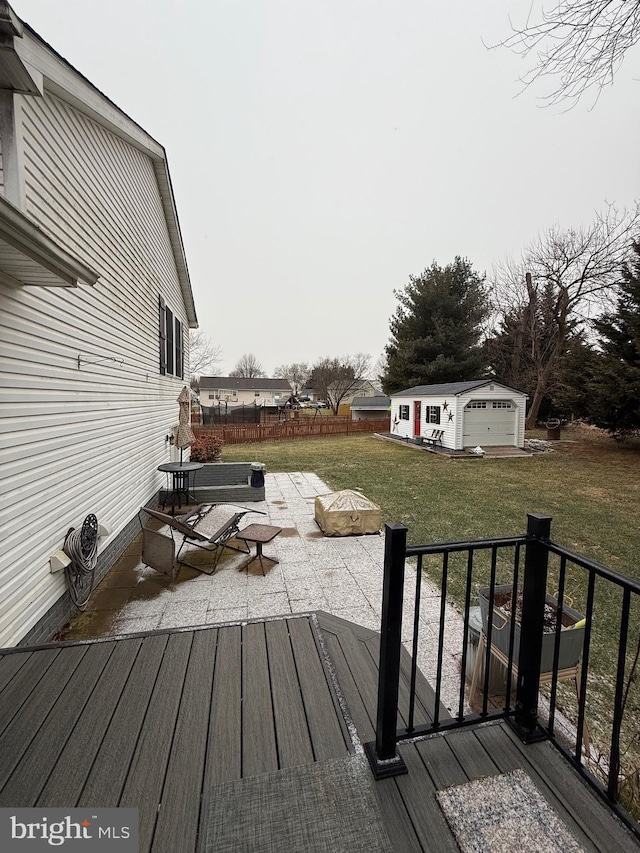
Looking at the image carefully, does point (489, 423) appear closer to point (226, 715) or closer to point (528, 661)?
point (528, 661)

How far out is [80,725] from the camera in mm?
1788

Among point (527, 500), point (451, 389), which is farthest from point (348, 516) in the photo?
point (451, 389)

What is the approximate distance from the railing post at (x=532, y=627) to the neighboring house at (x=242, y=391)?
127 feet

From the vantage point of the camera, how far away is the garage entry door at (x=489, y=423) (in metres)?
14.6

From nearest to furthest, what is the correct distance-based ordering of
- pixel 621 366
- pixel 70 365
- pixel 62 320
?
pixel 62 320 → pixel 70 365 → pixel 621 366

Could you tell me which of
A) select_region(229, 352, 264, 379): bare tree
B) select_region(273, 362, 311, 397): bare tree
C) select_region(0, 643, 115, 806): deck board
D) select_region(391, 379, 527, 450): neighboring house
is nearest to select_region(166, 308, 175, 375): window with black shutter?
select_region(0, 643, 115, 806): deck board

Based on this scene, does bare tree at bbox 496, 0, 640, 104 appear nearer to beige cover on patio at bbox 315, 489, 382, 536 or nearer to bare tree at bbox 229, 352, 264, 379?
beige cover on patio at bbox 315, 489, 382, 536

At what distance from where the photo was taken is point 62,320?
336cm

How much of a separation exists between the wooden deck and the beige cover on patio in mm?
3022

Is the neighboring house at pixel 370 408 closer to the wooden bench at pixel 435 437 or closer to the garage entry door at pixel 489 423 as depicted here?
the wooden bench at pixel 435 437

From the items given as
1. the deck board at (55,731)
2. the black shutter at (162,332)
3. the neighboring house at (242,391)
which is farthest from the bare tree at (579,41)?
the neighboring house at (242,391)

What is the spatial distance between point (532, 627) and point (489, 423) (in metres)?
14.4

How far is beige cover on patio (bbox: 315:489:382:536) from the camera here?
557cm

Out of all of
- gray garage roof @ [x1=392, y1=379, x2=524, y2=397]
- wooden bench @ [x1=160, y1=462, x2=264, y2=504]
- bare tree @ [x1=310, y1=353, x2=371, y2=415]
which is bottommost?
wooden bench @ [x1=160, y1=462, x2=264, y2=504]
